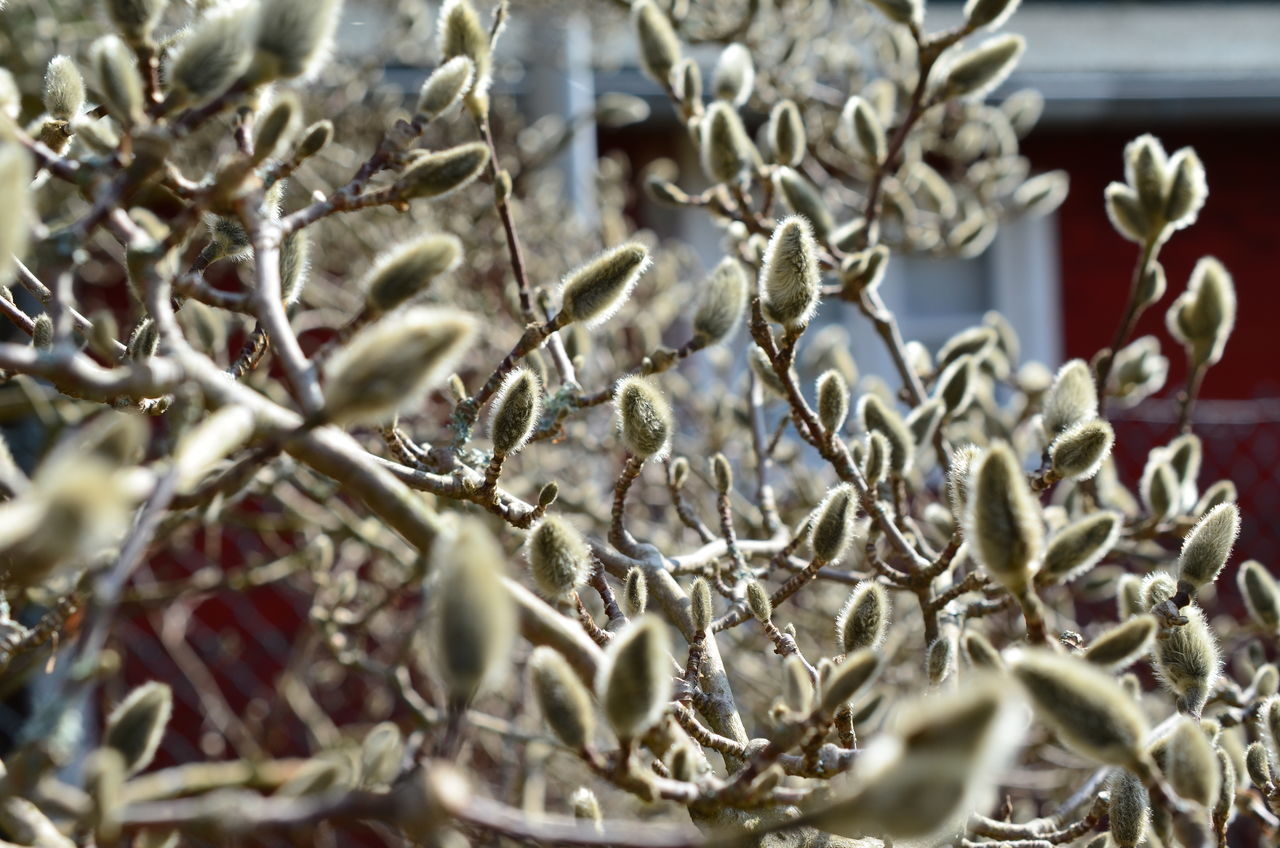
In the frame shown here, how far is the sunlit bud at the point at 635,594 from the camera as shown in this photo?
79cm

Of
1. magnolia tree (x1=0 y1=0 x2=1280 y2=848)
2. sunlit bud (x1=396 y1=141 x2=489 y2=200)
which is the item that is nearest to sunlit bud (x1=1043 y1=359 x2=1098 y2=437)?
magnolia tree (x1=0 y1=0 x2=1280 y2=848)

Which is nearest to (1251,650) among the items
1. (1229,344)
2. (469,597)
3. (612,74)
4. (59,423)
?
(469,597)

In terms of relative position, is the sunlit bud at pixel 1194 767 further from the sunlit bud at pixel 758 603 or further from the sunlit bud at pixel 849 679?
the sunlit bud at pixel 758 603

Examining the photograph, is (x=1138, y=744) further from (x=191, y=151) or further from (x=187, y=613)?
(x=187, y=613)

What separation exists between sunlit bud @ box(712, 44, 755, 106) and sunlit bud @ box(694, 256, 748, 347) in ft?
1.59

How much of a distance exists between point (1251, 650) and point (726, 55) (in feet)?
2.80

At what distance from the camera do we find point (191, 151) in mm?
2723

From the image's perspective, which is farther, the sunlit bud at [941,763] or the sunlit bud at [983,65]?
the sunlit bud at [983,65]

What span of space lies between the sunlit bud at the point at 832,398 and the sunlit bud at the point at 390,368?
488mm

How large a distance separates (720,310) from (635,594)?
258 mm

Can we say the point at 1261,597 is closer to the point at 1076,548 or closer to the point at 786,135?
the point at 1076,548

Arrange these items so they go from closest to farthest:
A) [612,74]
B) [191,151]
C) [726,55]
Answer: [726,55], [191,151], [612,74]

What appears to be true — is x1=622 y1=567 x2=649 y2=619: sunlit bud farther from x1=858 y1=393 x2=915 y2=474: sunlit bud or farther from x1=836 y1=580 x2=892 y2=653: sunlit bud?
x1=858 y1=393 x2=915 y2=474: sunlit bud

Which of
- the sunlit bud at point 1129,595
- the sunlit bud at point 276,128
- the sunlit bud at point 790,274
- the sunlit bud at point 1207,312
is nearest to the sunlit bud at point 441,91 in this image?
the sunlit bud at point 276,128
